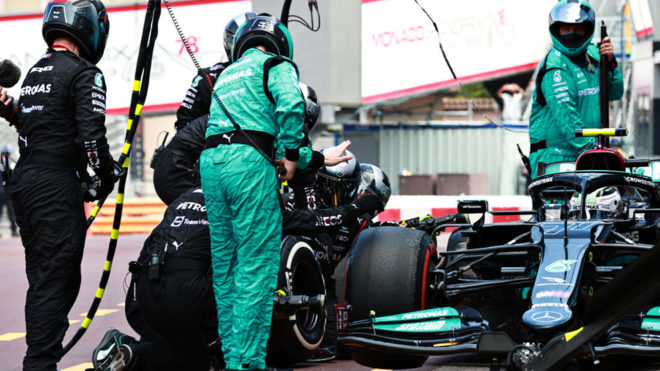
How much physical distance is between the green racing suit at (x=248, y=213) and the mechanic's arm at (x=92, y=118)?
2.21 ft

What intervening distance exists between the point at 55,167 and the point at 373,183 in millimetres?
2574

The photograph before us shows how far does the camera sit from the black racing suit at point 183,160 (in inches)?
269

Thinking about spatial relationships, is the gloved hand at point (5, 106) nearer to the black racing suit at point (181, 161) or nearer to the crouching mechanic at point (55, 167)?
the crouching mechanic at point (55, 167)

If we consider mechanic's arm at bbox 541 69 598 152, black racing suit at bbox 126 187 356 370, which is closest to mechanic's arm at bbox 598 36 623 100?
mechanic's arm at bbox 541 69 598 152

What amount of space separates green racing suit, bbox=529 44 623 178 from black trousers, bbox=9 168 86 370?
3617 millimetres

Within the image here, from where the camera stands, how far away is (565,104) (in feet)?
24.7

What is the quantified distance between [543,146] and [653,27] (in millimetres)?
12983

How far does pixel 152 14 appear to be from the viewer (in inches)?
232

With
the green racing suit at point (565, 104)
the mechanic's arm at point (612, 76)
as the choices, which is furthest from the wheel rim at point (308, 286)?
the mechanic's arm at point (612, 76)

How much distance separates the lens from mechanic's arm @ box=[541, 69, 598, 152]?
748 cm

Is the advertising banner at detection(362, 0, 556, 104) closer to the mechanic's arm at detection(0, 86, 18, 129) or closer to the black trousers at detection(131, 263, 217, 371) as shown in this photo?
the mechanic's arm at detection(0, 86, 18, 129)

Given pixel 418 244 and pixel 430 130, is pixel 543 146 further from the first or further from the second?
pixel 430 130

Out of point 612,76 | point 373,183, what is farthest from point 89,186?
point 612,76

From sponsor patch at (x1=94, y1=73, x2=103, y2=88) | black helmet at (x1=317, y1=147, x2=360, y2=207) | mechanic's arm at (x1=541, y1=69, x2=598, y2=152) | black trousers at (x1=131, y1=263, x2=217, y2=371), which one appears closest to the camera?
black trousers at (x1=131, y1=263, x2=217, y2=371)
